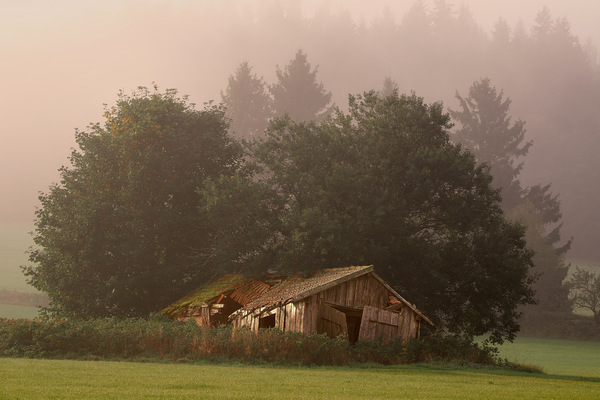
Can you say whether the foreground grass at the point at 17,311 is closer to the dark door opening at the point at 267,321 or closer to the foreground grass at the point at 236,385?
the dark door opening at the point at 267,321

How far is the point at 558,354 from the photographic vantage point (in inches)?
2336

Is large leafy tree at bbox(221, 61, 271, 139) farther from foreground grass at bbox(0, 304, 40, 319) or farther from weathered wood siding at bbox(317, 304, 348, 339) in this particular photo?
weathered wood siding at bbox(317, 304, 348, 339)

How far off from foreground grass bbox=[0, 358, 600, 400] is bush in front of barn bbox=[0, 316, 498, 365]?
16.2 ft

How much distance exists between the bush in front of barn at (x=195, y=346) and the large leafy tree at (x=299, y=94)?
9128 centimetres

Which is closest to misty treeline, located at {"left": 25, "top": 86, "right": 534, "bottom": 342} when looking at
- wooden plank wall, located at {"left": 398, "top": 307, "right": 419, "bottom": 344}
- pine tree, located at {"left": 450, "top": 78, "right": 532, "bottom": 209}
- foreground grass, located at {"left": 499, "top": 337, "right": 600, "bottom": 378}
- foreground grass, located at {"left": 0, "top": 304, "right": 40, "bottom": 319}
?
foreground grass, located at {"left": 499, "top": 337, "right": 600, "bottom": 378}

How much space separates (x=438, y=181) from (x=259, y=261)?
43.9 feet

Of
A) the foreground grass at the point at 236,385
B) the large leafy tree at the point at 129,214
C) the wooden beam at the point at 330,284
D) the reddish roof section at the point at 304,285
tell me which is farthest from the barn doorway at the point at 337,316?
the large leafy tree at the point at 129,214

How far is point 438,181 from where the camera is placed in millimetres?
45719

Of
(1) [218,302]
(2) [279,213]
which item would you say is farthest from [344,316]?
(2) [279,213]

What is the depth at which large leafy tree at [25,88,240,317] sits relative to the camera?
47.9 m

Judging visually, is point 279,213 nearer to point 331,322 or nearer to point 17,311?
point 331,322

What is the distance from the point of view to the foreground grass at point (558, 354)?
4522cm

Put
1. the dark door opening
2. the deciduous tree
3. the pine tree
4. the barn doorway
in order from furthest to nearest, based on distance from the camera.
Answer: the pine tree, the deciduous tree, the dark door opening, the barn doorway

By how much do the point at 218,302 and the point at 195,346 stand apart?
12118mm
